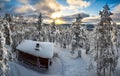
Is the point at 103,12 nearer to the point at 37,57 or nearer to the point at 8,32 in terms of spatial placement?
the point at 37,57

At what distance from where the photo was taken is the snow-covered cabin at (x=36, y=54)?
144ft

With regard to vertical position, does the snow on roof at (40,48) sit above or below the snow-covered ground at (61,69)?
above


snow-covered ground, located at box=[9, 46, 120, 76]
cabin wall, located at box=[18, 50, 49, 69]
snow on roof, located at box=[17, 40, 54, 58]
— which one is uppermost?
snow on roof, located at box=[17, 40, 54, 58]

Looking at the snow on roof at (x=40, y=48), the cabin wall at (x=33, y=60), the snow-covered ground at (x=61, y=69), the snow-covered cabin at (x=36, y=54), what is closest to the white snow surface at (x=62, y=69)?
the snow-covered ground at (x=61, y=69)

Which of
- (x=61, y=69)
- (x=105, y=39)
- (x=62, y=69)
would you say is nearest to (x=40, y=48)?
(x=61, y=69)

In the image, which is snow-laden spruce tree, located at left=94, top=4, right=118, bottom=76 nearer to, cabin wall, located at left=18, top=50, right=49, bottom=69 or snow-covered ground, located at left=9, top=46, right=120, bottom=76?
snow-covered ground, located at left=9, top=46, right=120, bottom=76

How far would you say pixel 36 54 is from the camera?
44938mm

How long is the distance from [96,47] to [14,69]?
17.6 meters

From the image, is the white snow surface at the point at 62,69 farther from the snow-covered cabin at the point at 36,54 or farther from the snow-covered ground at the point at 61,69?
the snow-covered cabin at the point at 36,54

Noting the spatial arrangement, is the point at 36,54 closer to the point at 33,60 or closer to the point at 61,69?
the point at 33,60

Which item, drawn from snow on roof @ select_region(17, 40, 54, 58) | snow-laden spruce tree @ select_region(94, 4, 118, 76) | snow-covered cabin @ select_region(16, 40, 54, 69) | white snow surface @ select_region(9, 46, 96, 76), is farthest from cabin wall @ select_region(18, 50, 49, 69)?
snow-laden spruce tree @ select_region(94, 4, 118, 76)

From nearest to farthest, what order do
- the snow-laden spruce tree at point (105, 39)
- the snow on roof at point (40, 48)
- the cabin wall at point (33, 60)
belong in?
the snow-laden spruce tree at point (105, 39) < the snow on roof at point (40, 48) < the cabin wall at point (33, 60)

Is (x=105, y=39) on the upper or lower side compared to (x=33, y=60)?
upper

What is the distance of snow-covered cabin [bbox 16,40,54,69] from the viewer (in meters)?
43.9
